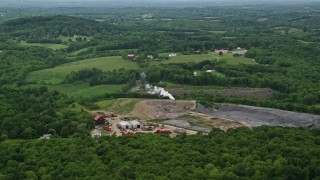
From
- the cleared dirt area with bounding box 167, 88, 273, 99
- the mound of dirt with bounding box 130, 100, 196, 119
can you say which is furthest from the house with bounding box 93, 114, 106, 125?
the cleared dirt area with bounding box 167, 88, 273, 99

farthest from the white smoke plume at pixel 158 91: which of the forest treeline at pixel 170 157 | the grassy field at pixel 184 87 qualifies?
the forest treeline at pixel 170 157

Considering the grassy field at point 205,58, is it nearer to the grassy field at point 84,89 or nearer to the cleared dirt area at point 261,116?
the grassy field at point 84,89

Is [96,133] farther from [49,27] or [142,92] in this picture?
[49,27]

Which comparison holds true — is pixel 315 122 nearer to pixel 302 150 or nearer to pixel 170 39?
pixel 302 150

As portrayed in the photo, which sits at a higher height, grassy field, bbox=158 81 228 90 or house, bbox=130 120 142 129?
house, bbox=130 120 142 129

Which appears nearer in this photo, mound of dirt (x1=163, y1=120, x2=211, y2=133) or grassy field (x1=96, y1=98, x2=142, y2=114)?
mound of dirt (x1=163, y1=120, x2=211, y2=133)

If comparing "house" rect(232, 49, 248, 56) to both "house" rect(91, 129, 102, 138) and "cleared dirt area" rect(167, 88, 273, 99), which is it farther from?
"house" rect(91, 129, 102, 138)

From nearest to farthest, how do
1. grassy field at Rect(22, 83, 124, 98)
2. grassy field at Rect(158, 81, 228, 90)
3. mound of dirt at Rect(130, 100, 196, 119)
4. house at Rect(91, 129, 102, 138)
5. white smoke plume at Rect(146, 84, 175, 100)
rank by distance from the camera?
house at Rect(91, 129, 102, 138)
mound of dirt at Rect(130, 100, 196, 119)
white smoke plume at Rect(146, 84, 175, 100)
grassy field at Rect(22, 83, 124, 98)
grassy field at Rect(158, 81, 228, 90)
